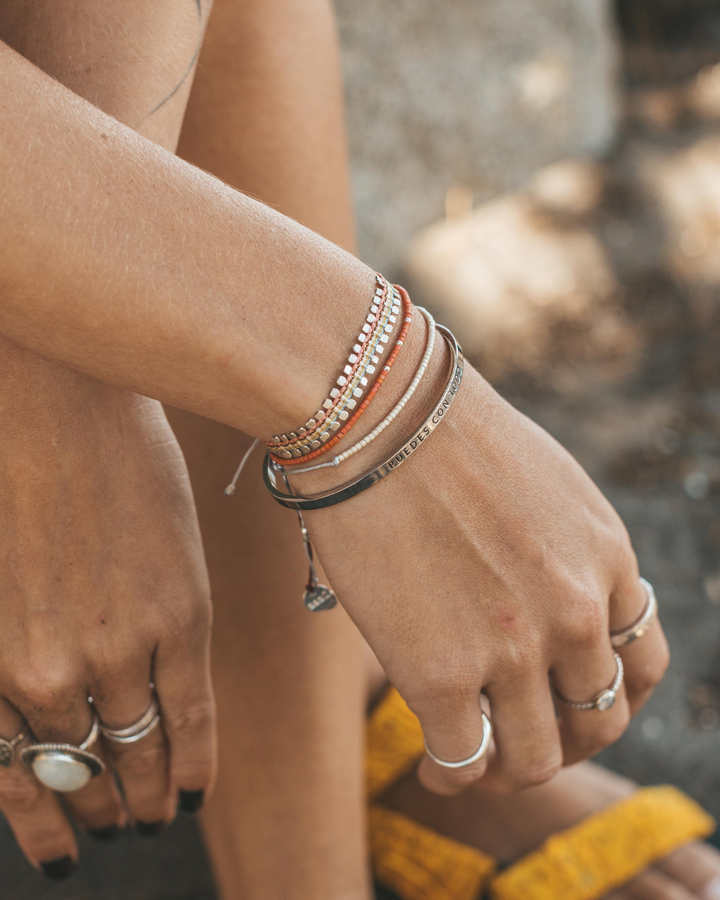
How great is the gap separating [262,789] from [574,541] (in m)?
0.51

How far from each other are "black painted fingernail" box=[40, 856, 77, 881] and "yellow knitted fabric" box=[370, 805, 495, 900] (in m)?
0.45

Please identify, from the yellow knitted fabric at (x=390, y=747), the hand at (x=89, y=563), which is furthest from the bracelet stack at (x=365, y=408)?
the yellow knitted fabric at (x=390, y=747)

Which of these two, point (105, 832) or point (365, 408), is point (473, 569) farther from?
point (105, 832)

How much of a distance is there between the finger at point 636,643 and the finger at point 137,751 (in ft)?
1.28

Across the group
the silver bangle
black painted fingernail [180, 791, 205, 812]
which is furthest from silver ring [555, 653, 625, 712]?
black painted fingernail [180, 791, 205, 812]

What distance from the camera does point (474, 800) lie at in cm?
104

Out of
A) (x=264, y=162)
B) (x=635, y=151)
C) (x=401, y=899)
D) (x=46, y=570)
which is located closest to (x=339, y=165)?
(x=264, y=162)

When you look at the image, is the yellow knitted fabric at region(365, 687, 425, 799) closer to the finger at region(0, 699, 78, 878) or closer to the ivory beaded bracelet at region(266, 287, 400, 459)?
the finger at region(0, 699, 78, 878)

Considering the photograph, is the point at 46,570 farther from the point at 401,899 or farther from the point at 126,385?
the point at 401,899

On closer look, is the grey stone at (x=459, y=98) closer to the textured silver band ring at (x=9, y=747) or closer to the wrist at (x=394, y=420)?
the wrist at (x=394, y=420)

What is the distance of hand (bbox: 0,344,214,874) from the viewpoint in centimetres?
57

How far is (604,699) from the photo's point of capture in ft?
2.08

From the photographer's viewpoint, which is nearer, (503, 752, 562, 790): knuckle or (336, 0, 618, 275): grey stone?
(503, 752, 562, 790): knuckle

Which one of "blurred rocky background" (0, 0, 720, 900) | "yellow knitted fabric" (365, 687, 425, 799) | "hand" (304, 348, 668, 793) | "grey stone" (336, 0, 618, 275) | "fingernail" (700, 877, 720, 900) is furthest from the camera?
"grey stone" (336, 0, 618, 275)
